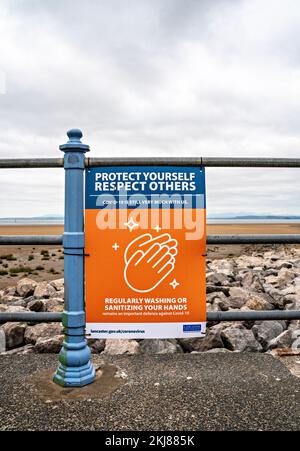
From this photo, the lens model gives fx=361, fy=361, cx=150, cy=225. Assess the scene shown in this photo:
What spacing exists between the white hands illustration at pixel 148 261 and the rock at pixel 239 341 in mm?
1525

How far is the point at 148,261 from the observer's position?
7.61 ft

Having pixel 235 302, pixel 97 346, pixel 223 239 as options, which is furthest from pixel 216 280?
pixel 223 239

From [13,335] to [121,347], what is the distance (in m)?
1.33

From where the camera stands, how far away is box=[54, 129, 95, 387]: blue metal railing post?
2.18 meters

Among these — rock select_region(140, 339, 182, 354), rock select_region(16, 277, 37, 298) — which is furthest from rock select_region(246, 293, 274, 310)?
rock select_region(16, 277, 37, 298)

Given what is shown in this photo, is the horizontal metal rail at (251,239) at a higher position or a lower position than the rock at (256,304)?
higher

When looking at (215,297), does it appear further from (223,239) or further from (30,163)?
(30,163)

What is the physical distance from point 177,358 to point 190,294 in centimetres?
56

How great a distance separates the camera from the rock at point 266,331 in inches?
148

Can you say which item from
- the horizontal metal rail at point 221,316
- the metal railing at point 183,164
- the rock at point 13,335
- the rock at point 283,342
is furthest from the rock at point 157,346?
the metal railing at point 183,164

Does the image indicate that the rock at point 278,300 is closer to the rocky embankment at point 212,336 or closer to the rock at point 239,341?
the rocky embankment at point 212,336

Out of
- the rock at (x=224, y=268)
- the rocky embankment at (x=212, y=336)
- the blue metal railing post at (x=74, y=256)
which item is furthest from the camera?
the rock at (x=224, y=268)

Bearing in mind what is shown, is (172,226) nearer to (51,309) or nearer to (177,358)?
(177,358)
